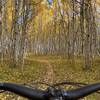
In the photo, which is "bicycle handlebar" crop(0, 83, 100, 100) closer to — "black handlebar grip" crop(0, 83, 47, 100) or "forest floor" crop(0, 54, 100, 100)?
"black handlebar grip" crop(0, 83, 47, 100)

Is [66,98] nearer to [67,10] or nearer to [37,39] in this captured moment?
[67,10]

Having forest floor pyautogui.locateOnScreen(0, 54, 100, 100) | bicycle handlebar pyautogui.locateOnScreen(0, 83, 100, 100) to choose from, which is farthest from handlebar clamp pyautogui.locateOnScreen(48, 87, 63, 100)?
forest floor pyautogui.locateOnScreen(0, 54, 100, 100)

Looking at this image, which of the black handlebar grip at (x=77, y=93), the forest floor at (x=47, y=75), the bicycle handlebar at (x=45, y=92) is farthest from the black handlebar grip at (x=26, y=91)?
the forest floor at (x=47, y=75)

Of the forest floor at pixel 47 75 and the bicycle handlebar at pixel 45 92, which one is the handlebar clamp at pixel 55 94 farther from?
the forest floor at pixel 47 75

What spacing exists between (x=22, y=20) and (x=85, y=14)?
8.77 meters

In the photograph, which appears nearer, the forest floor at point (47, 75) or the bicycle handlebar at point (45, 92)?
the bicycle handlebar at point (45, 92)

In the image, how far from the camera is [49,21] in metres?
87.1

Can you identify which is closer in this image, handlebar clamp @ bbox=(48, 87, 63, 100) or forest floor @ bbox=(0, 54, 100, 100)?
handlebar clamp @ bbox=(48, 87, 63, 100)

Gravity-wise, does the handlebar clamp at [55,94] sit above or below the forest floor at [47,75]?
above

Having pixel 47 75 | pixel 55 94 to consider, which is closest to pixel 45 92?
pixel 55 94

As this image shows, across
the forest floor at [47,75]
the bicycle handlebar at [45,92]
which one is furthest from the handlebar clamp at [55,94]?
the forest floor at [47,75]

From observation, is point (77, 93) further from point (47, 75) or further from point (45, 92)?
point (47, 75)

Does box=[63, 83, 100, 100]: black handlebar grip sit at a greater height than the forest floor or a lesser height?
greater

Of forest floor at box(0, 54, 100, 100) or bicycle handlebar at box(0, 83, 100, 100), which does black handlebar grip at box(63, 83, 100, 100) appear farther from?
forest floor at box(0, 54, 100, 100)
